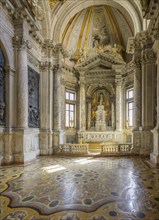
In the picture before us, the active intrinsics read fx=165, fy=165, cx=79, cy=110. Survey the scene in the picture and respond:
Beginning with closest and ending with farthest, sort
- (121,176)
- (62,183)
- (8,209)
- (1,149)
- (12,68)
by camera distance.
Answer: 1. (8,209)
2. (62,183)
3. (121,176)
4. (1,149)
5. (12,68)

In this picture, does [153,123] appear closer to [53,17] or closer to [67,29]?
[53,17]

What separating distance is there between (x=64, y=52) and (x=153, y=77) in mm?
6292

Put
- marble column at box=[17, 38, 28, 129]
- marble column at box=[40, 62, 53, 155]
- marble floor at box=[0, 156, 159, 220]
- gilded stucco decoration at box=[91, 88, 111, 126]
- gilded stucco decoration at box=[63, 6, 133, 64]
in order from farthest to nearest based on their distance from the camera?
gilded stucco decoration at box=[91, 88, 111, 126], gilded stucco decoration at box=[63, 6, 133, 64], marble column at box=[40, 62, 53, 155], marble column at box=[17, 38, 28, 129], marble floor at box=[0, 156, 159, 220]

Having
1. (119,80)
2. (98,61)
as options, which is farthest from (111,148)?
(98,61)

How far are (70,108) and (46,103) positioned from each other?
14.7 feet

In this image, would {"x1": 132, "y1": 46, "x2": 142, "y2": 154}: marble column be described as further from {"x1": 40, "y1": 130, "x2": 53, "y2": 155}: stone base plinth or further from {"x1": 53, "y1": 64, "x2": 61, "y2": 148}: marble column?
{"x1": 40, "y1": 130, "x2": 53, "y2": 155}: stone base plinth

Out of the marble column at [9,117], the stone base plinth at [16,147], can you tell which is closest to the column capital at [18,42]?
the marble column at [9,117]

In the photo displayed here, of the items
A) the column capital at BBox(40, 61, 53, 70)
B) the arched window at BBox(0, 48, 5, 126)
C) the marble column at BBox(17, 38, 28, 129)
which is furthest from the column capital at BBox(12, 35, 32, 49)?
the column capital at BBox(40, 61, 53, 70)

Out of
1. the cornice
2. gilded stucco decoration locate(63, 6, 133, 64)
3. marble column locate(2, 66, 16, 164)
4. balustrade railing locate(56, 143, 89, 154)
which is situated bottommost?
balustrade railing locate(56, 143, 89, 154)

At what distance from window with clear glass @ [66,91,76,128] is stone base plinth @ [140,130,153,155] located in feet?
22.8

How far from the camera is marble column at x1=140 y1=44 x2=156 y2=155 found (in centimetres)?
932

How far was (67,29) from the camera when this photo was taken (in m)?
14.0

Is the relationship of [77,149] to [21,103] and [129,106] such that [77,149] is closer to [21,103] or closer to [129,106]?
[21,103]

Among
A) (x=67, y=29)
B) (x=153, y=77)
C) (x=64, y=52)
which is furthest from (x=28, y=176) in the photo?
(x=67, y=29)
